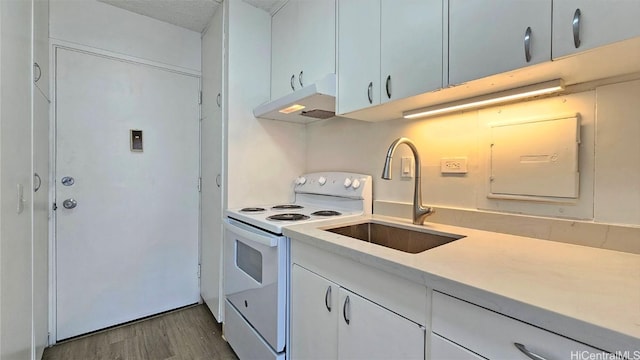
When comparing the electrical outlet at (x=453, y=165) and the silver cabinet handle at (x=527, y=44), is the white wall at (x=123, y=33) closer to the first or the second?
the electrical outlet at (x=453, y=165)

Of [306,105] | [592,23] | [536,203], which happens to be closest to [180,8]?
[306,105]

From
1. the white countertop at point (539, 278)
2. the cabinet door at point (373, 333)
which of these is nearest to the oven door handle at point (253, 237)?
the white countertop at point (539, 278)

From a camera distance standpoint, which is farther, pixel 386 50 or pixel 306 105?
pixel 306 105

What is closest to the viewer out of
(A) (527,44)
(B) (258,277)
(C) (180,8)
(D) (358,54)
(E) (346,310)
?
(A) (527,44)

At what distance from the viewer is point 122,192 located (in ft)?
6.96

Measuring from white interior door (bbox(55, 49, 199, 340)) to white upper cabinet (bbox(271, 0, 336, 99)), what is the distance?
2.97 ft

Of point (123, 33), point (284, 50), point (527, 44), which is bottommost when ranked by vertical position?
point (527, 44)

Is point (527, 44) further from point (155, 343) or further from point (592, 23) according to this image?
point (155, 343)

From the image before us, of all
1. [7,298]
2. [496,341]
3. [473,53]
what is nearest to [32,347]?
[7,298]

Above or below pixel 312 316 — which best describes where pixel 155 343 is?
below

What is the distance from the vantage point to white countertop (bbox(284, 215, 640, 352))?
0.50m

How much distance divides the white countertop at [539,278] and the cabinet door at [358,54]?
2.31ft

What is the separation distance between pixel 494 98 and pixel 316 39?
1.03m

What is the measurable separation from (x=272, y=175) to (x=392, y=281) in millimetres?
1433
